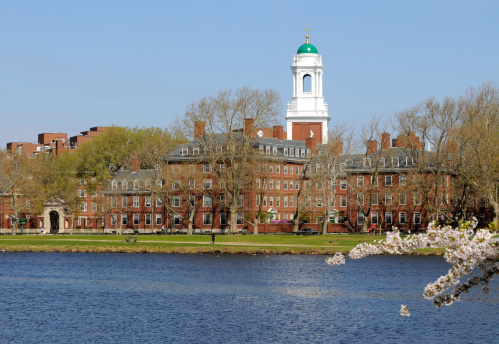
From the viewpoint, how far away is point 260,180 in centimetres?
11694

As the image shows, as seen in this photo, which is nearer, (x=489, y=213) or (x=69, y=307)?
(x=69, y=307)

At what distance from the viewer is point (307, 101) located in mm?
152875

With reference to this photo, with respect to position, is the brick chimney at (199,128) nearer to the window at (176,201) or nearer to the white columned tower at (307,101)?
the window at (176,201)

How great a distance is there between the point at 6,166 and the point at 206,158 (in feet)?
88.3

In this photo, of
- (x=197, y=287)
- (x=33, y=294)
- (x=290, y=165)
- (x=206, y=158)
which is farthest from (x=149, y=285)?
(x=290, y=165)

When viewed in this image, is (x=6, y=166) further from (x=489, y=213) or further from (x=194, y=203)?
(x=489, y=213)

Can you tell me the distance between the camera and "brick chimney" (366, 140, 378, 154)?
108 m

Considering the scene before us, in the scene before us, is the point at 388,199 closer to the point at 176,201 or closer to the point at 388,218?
the point at 388,218

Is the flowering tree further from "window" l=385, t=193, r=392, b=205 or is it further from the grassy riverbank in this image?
"window" l=385, t=193, r=392, b=205

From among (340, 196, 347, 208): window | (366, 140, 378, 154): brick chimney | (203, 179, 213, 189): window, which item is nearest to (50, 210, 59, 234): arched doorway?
(203, 179, 213, 189): window

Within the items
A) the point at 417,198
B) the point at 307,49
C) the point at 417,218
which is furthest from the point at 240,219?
the point at 307,49

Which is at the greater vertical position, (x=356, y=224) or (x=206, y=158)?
(x=206, y=158)

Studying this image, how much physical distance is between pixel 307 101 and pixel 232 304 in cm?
11000

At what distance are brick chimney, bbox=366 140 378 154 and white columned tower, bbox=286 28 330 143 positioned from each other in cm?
3291
